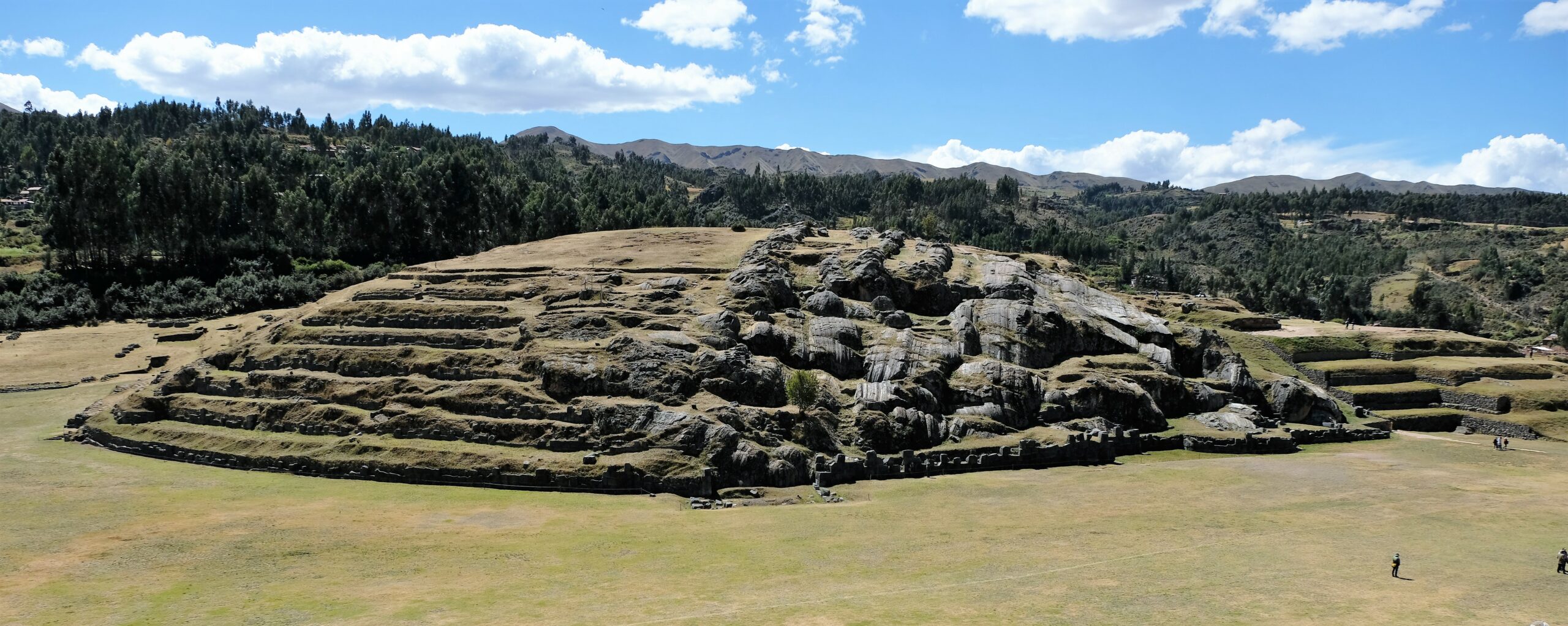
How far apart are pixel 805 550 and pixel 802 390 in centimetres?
1980

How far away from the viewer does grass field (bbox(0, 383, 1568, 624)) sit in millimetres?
33312

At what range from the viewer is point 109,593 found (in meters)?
34.7

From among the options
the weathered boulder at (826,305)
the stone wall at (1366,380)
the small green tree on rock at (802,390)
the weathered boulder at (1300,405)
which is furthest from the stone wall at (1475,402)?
the small green tree on rock at (802,390)

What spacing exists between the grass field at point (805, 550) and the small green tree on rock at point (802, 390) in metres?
6.99

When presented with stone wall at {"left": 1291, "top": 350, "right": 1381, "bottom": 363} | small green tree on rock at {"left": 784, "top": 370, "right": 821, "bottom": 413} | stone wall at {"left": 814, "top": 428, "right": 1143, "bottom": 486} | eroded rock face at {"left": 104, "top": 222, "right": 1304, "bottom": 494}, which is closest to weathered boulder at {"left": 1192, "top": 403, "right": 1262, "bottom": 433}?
eroded rock face at {"left": 104, "top": 222, "right": 1304, "bottom": 494}

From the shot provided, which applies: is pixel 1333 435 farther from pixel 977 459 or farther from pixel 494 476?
pixel 494 476

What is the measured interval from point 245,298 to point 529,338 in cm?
5639

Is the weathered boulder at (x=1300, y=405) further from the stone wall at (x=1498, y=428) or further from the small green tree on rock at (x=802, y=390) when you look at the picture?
the small green tree on rock at (x=802, y=390)

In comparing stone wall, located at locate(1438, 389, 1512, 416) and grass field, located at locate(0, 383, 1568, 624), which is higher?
stone wall, located at locate(1438, 389, 1512, 416)

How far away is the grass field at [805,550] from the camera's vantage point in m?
33.3

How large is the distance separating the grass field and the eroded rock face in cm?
501

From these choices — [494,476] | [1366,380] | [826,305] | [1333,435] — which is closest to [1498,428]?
[1366,380]

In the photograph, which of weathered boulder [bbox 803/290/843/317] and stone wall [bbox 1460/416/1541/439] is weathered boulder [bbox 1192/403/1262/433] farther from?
weathered boulder [bbox 803/290/843/317]

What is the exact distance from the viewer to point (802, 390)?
6106cm
